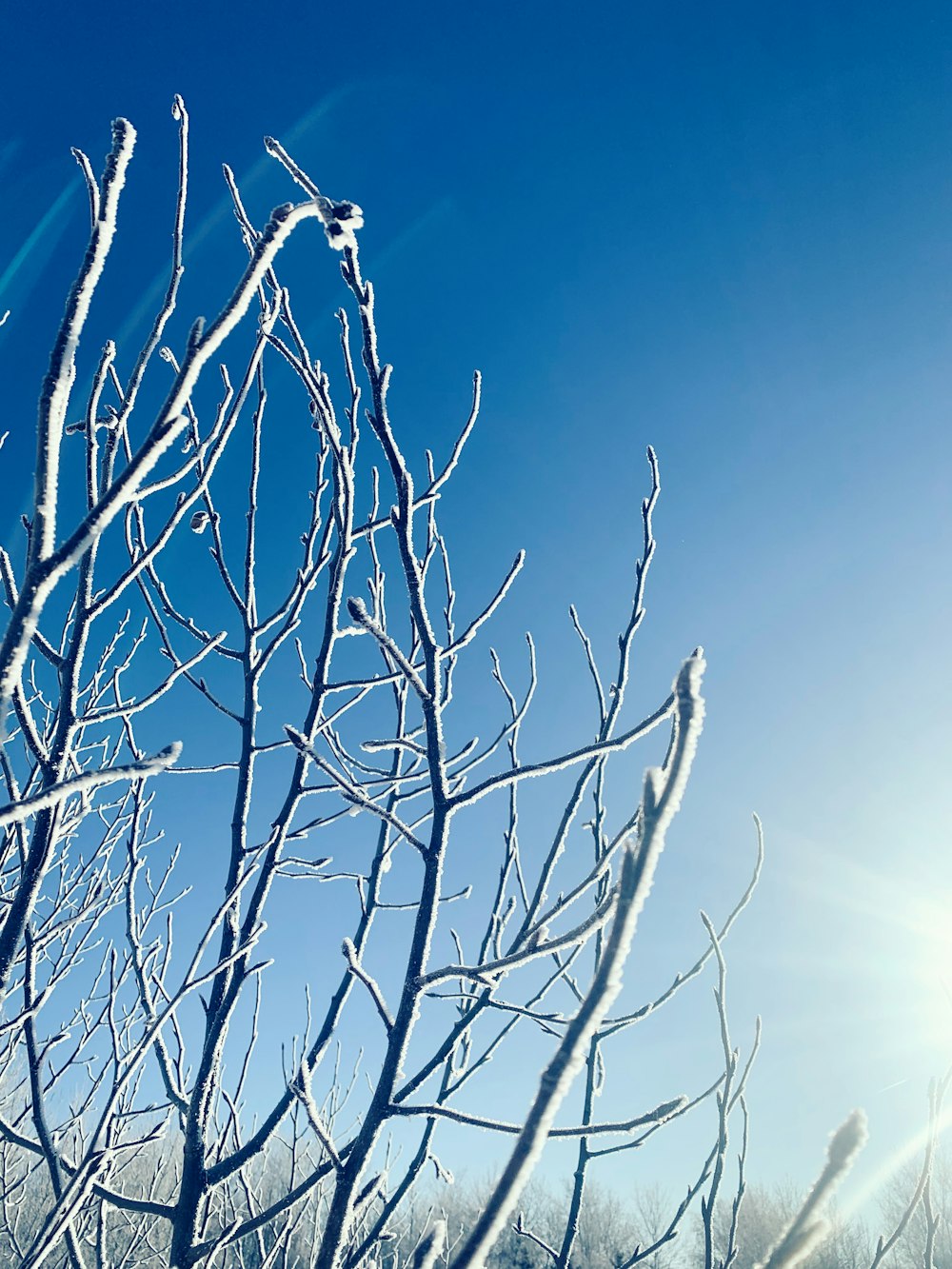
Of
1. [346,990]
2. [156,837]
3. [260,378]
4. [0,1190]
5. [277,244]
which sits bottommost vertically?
[0,1190]

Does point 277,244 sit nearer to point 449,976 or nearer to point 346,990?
point 449,976

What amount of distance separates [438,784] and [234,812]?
35.7 inches

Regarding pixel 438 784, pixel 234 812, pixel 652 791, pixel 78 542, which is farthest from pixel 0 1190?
pixel 652 791

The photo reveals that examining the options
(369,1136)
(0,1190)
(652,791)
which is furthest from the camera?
(0,1190)

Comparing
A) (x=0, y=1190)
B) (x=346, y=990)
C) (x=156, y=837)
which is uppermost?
(x=156, y=837)

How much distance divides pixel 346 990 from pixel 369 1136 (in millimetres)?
662

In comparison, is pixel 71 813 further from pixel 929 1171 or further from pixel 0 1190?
pixel 929 1171

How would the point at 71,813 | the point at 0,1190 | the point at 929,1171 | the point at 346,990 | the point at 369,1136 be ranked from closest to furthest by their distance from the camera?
the point at 369,1136, the point at 929,1171, the point at 346,990, the point at 71,813, the point at 0,1190

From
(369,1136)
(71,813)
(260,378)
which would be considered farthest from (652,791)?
(71,813)

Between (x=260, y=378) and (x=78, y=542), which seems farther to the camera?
(x=260, y=378)

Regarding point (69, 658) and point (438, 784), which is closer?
point (438, 784)

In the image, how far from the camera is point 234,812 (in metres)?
1.79

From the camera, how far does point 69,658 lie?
140 cm

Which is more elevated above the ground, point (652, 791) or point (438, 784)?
point (438, 784)
